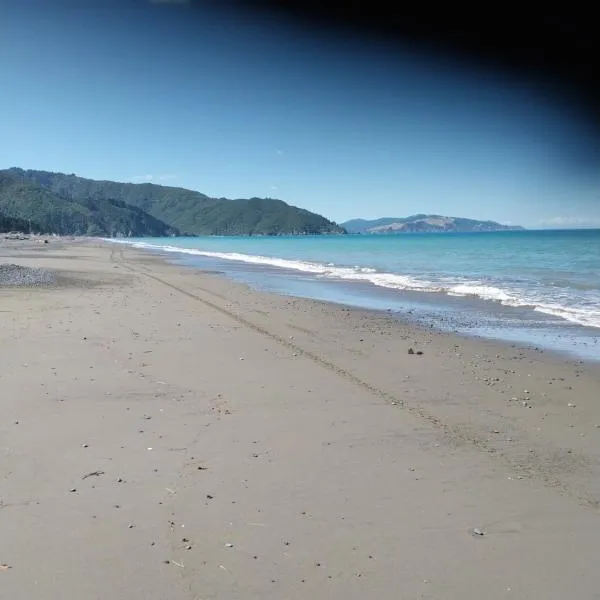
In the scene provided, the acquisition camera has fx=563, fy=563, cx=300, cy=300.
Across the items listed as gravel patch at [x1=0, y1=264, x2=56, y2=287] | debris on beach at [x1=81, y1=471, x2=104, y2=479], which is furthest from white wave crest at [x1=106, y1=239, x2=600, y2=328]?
gravel patch at [x1=0, y1=264, x2=56, y2=287]

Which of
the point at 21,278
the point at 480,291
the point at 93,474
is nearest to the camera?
the point at 93,474

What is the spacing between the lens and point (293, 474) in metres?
4.65

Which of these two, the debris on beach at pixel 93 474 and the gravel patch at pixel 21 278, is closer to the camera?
the debris on beach at pixel 93 474

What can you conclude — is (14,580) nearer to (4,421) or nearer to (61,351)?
(4,421)

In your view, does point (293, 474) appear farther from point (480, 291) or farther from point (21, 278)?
point (21, 278)

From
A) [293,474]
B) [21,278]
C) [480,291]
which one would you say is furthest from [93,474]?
[21,278]

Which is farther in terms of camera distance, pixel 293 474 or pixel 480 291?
pixel 480 291

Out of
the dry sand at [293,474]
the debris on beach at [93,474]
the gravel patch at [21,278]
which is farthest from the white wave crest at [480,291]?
the gravel patch at [21,278]

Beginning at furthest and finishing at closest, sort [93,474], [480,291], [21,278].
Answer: [21,278]
[480,291]
[93,474]

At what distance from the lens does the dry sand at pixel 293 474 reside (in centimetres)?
328

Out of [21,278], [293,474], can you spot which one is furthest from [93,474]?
[21,278]

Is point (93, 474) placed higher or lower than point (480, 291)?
lower

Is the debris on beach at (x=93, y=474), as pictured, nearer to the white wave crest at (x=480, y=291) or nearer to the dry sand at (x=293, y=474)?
the dry sand at (x=293, y=474)

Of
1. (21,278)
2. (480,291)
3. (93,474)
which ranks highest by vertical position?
(480,291)
